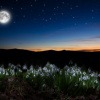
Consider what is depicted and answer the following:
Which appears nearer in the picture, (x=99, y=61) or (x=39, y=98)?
(x=39, y=98)

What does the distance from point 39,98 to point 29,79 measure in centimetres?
142

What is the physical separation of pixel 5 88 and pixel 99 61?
33.6 feet

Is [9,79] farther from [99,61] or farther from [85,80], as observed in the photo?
[99,61]

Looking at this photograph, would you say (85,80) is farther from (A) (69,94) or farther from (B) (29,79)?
(B) (29,79)

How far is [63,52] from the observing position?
73.5 ft

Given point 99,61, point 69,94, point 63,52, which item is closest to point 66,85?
point 69,94

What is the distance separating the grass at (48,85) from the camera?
9500 mm

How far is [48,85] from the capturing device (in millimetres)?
10586

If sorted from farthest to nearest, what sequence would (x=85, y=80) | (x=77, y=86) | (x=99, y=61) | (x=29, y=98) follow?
(x=99, y=61) → (x=85, y=80) → (x=77, y=86) → (x=29, y=98)

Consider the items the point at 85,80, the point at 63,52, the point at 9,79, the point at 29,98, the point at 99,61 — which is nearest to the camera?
the point at 29,98

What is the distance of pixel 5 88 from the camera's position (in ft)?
31.2

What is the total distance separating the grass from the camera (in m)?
9.50

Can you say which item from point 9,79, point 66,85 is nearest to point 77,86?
point 66,85

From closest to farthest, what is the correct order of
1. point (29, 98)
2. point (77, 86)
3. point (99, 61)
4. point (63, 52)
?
point (29, 98), point (77, 86), point (99, 61), point (63, 52)
